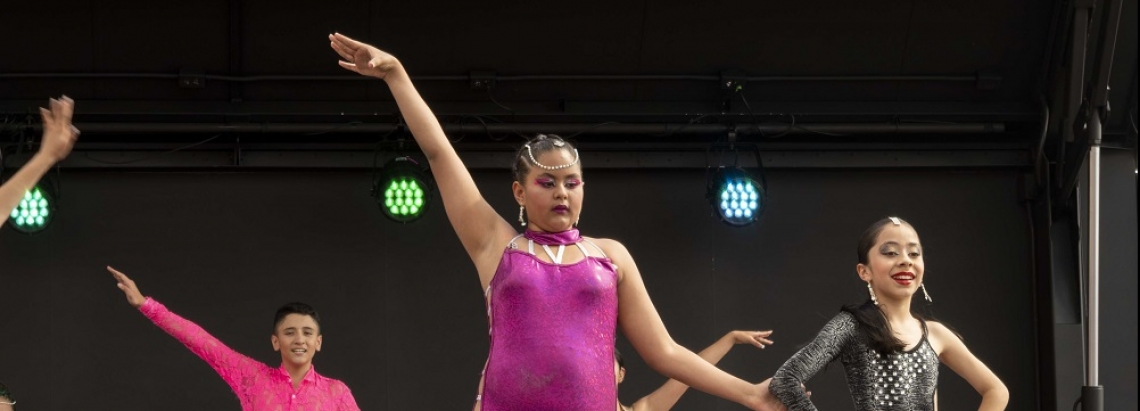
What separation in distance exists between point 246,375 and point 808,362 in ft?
8.47

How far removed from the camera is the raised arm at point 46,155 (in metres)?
3.58

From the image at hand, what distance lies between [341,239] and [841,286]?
2.29 metres

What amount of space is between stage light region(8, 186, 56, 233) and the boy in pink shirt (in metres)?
0.91

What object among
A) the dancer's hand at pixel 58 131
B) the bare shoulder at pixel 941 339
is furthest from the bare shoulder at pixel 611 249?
the dancer's hand at pixel 58 131

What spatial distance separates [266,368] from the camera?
5.88m

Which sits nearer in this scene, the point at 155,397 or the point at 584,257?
the point at 584,257

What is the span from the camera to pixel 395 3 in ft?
22.1

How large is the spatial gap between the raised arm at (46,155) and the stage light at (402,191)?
2.93 m

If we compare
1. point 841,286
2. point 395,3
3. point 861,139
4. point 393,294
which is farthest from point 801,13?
point 393,294

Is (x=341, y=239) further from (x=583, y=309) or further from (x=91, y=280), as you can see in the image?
(x=583, y=309)

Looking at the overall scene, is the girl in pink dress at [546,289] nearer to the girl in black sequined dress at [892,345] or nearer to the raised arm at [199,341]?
the girl in black sequined dress at [892,345]

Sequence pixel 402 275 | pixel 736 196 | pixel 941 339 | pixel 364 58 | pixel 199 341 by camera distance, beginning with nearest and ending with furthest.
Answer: pixel 364 58 → pixel 941 339 → pixel 199 341 → pixel 736 196 → pixel 402 275

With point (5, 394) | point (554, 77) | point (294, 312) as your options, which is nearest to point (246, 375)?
point (294, 312)

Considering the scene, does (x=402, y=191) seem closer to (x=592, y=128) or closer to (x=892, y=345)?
(x=592, y=128)
